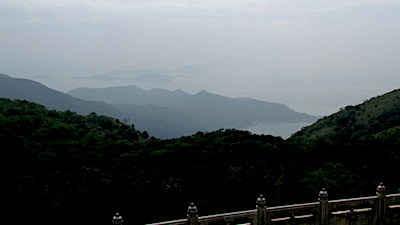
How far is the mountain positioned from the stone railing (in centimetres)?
7186

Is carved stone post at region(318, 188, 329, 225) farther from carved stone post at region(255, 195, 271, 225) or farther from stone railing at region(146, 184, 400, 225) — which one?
carved stone post at region(255, 195, 271, 225)

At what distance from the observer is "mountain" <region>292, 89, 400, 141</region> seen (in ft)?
326

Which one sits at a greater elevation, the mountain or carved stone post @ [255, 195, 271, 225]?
the mountain

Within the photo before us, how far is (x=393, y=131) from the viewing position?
269ft

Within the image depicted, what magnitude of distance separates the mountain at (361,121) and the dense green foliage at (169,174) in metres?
35.4

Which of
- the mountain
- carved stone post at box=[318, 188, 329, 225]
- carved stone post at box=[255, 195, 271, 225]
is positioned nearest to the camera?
carved stone post at box=[255, 195, 271, 225]

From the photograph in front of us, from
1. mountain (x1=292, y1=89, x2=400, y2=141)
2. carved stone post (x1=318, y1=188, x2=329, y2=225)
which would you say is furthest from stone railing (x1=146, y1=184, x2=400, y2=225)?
mountain (x1=292, y1=89, x2=400, y2=141)

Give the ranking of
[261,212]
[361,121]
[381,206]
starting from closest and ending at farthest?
[261,212], [381,206], [361,121]

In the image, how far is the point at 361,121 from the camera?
10938 centimetres

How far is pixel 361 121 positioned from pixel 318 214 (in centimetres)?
A: 9012

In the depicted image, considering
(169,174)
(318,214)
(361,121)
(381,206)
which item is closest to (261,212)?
(318,214)

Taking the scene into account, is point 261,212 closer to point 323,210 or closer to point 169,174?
point 323,210

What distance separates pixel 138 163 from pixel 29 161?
11.4 meters

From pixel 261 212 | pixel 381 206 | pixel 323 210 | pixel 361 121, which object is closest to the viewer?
pixel 261 212
